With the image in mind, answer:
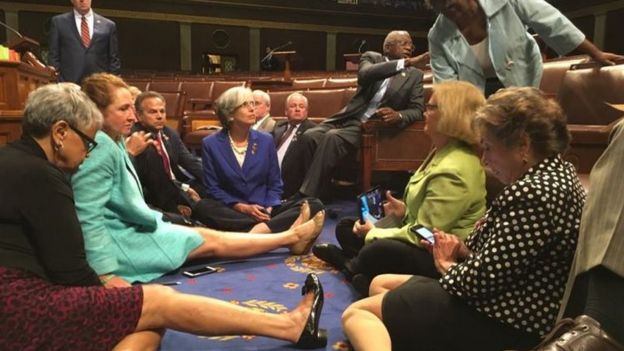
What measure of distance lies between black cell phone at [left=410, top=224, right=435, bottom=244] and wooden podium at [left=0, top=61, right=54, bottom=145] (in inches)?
92.8

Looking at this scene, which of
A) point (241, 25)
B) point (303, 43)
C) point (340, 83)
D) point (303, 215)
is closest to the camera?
point (303, 215)

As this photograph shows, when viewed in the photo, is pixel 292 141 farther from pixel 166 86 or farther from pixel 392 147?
pixel 166 86

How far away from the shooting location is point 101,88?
216 cm

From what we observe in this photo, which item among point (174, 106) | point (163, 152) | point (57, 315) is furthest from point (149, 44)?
point (57, 315)

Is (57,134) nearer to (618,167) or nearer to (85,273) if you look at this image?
(85,273)

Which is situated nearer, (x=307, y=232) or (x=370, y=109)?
(x=307, y=232)

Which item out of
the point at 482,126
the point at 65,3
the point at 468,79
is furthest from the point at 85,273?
the point at 65,3

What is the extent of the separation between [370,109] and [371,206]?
182 cm

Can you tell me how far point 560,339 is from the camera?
98 cm

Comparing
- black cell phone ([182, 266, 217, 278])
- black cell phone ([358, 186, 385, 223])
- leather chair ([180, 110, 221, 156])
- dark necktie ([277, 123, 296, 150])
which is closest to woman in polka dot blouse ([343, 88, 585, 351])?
black cell phone ([358, 186, 385, 223])

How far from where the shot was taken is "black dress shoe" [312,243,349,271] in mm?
2432

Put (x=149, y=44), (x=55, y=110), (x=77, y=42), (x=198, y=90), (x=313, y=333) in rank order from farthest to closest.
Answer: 1. (x=149, y=44)
2. (x=198, y=90)
3. (x=77, y=42)
4. (x=313, y=333)
5. (x=55, y=110)

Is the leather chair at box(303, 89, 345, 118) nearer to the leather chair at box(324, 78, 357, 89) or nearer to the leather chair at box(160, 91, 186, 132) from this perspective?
the leather chair at box(324, 78, 357, 89)

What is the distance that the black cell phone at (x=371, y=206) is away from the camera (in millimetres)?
2279
